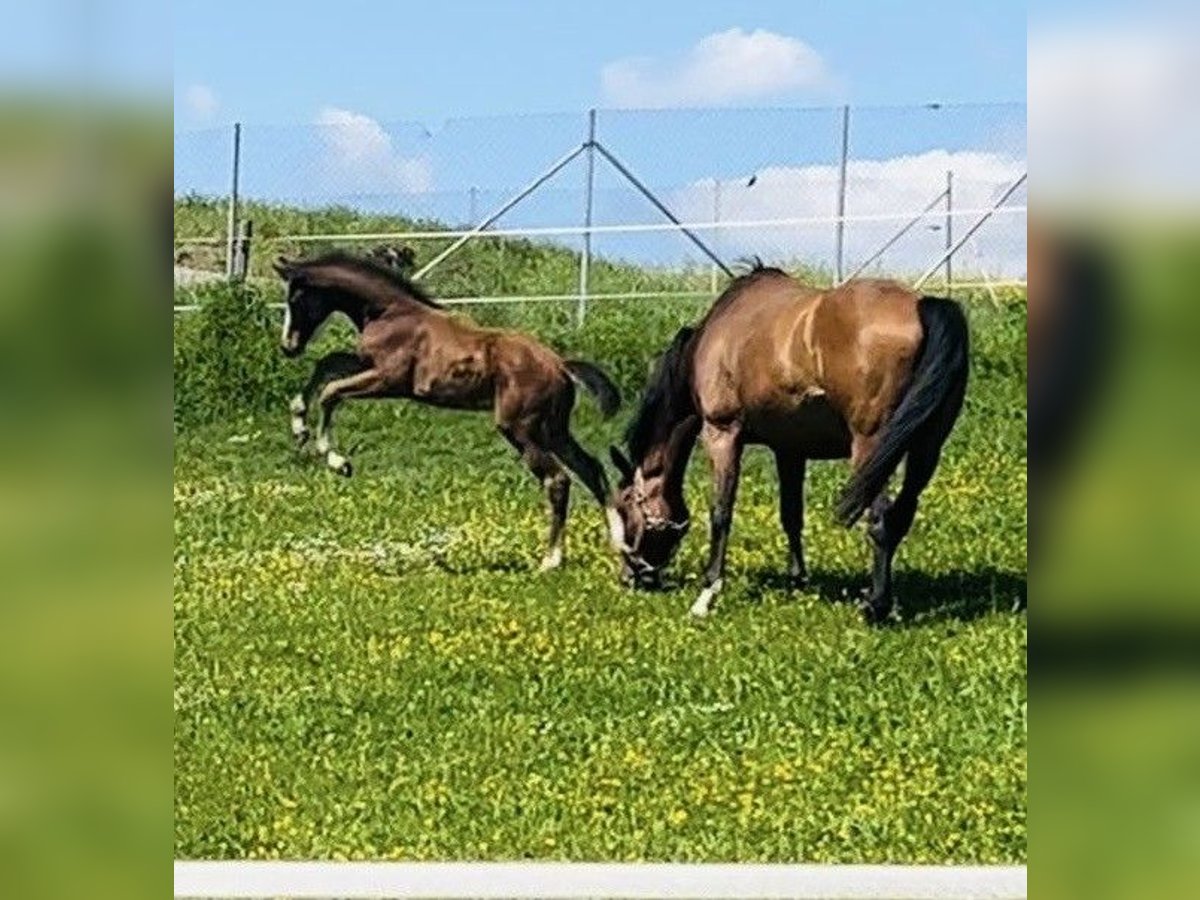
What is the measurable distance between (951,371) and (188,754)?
2662mm

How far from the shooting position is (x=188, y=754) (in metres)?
5.46

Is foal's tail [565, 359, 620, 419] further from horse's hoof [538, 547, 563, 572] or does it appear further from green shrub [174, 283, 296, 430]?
green shrub [174, 283, 296, 430]

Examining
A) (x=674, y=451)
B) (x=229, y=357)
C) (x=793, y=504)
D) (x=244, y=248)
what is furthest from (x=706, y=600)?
(x=244, y=248)

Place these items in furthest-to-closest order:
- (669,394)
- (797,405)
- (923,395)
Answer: (669,394) → (797,405) → (923,395)

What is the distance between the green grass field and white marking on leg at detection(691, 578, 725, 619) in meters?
0.04

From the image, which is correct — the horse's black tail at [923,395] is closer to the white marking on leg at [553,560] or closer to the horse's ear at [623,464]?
the horse's ear at [623,464]

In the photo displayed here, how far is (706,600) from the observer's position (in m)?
6.14

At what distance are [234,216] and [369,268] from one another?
998 millimetres

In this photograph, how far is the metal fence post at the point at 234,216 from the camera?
7.05m

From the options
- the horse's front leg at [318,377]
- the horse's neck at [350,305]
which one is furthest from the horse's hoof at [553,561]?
the horse's neck at [350,305]

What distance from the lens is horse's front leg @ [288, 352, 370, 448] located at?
21.6 feet

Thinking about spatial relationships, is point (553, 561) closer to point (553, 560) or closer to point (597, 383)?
point (553, 560)
